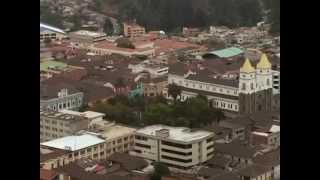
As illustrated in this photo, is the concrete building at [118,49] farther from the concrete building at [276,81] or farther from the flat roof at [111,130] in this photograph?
the concrete building at [276,81]

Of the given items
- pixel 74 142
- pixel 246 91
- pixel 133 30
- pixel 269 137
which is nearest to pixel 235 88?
pixel 246 91

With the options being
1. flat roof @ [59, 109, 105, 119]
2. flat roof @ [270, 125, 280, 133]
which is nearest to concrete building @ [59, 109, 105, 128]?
flat roof @ [59, 109, 105, 119]

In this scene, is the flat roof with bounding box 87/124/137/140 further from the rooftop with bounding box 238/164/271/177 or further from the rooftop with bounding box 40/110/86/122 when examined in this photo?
the rooftop with bounding box 238/164/271/177

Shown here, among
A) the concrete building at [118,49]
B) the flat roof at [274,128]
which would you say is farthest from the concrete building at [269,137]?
the concrete building at [118,49]

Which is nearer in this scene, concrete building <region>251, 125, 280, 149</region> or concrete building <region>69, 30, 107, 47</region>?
concrete building <region>251, 125, 280, 149</region>
